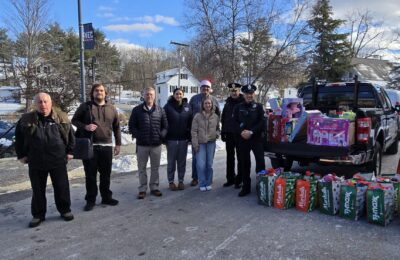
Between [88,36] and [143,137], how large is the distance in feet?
22.3

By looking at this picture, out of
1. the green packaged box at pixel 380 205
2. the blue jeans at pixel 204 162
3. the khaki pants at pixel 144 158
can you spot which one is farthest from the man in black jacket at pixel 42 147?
the green packaged box at pixel 380 205

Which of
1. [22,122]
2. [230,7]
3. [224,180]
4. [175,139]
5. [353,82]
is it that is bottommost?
[224,180]

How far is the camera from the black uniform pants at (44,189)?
15.2 ft

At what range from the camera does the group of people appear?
4.59 meters

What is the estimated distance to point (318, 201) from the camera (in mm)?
5113

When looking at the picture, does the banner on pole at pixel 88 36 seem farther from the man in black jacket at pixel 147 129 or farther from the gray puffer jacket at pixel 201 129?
the gray puffer jacket at pixel 201 129

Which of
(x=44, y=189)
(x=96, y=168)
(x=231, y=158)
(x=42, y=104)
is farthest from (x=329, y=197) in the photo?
(x=42, y=104)

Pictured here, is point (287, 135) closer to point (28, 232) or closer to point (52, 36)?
point (28, 232)

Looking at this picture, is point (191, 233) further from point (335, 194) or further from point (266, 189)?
point (335, 194)

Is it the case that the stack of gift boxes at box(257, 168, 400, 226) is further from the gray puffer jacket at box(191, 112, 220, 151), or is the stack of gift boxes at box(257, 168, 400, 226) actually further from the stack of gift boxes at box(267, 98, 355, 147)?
the gray puffer jacket at box(191, 112, 220, 151)

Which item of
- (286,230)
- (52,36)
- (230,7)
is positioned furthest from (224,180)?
(52,36)

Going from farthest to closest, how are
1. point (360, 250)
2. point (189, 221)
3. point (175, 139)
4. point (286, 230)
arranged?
1. point (175, 139)
2. point (189, 221)
3. point (286, 230)
4. point (360, 250)

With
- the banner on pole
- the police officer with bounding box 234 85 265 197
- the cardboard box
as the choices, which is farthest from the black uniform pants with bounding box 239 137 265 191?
the banner on pole

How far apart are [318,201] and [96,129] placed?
10.7 feet
